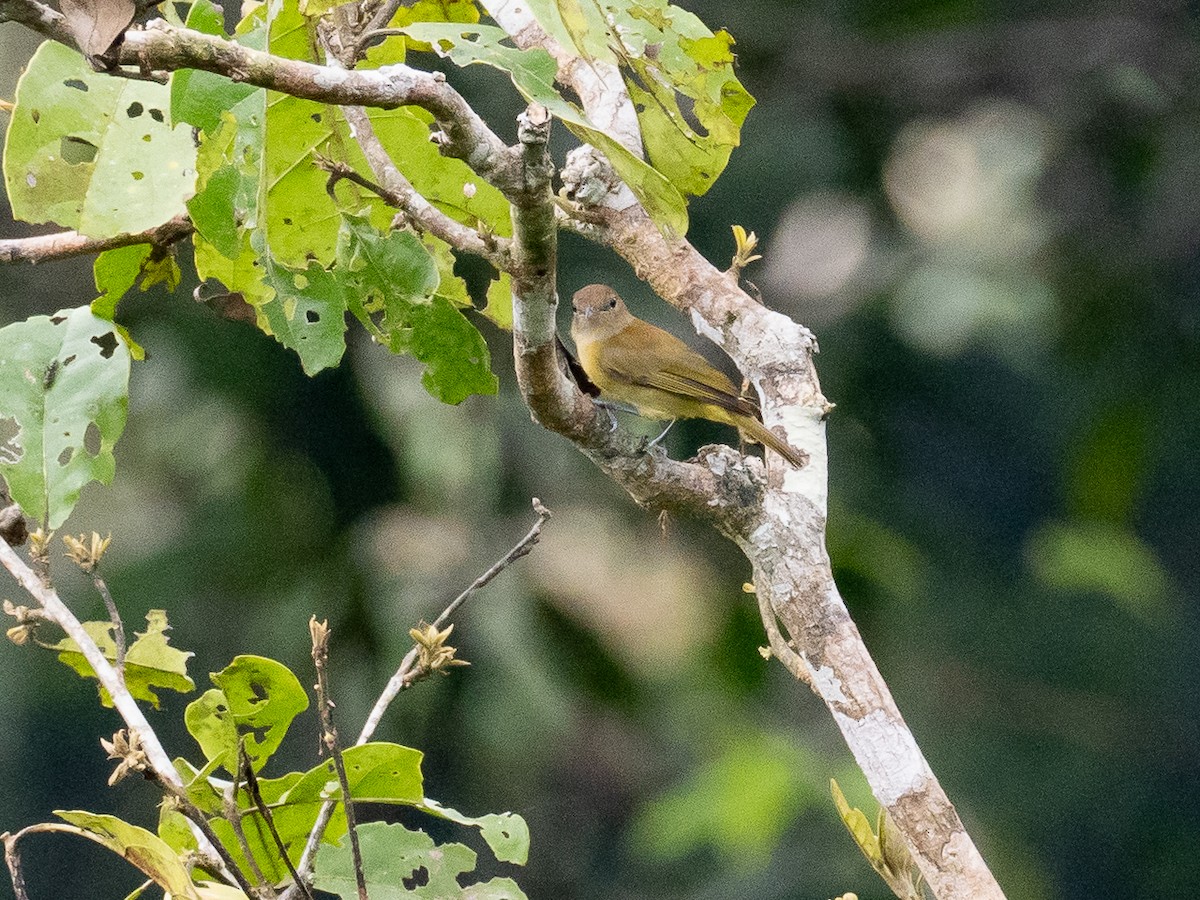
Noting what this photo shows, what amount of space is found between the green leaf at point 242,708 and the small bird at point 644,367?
1489 mm

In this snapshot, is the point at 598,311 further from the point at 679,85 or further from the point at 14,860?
the point at 14,860

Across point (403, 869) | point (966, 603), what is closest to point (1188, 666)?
point (966, 603)

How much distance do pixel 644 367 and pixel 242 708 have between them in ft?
6.22

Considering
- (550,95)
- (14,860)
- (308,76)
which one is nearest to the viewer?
(308,76)

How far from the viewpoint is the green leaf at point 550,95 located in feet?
5.05

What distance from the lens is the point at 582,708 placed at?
5.65 meters

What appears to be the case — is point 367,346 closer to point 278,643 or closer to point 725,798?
point 278,643

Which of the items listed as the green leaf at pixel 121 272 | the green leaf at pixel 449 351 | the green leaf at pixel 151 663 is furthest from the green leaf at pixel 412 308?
the green leaf at pixel 151 663

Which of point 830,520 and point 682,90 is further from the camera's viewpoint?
point 830,520

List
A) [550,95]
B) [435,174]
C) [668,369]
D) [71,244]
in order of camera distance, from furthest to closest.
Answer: [668,369] < [435,174] < [71,244] < [550,95]

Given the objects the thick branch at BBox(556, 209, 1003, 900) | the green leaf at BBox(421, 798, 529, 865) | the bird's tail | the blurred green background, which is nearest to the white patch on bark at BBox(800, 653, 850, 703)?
the thick branch at BBox(556, 209, 1003, 900)

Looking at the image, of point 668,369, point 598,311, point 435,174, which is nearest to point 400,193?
point 435,174

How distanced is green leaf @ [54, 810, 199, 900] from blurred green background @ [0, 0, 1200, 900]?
328 centimetres

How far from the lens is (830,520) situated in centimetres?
565
